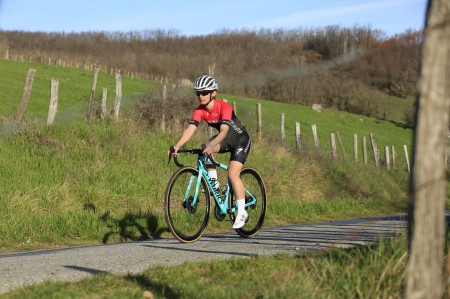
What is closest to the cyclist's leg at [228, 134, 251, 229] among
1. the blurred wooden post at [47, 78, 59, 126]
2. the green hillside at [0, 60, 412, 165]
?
the blurred wooden post at [47, 78, 59, 126]

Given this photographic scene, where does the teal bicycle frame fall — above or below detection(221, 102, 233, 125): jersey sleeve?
below

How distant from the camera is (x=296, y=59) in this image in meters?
56.4

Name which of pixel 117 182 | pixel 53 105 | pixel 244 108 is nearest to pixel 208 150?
pixel 117 182

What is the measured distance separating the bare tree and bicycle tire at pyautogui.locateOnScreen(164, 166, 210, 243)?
18.9 ft

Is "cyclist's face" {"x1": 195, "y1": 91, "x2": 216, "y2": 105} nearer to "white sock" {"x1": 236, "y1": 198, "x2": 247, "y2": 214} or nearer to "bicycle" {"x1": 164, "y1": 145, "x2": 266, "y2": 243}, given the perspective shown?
"bicycle" {"x1": 164, "y1": 145, "x2": 266, "y2": 243}

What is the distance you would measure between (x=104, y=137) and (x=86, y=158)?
2.06 meters

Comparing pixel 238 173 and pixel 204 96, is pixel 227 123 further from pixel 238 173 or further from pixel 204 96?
pixel 238 173

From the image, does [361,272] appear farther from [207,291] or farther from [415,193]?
[415,193]

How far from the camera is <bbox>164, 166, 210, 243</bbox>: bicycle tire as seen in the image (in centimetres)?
940

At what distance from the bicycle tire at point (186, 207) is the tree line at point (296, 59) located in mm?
41314

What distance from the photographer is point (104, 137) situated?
19766mm

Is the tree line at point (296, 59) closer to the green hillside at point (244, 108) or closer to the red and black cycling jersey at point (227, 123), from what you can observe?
the green hillside at point (244, 108)

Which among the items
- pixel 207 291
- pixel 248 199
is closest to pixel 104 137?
pixel 248 199

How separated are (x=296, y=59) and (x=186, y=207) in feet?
157
